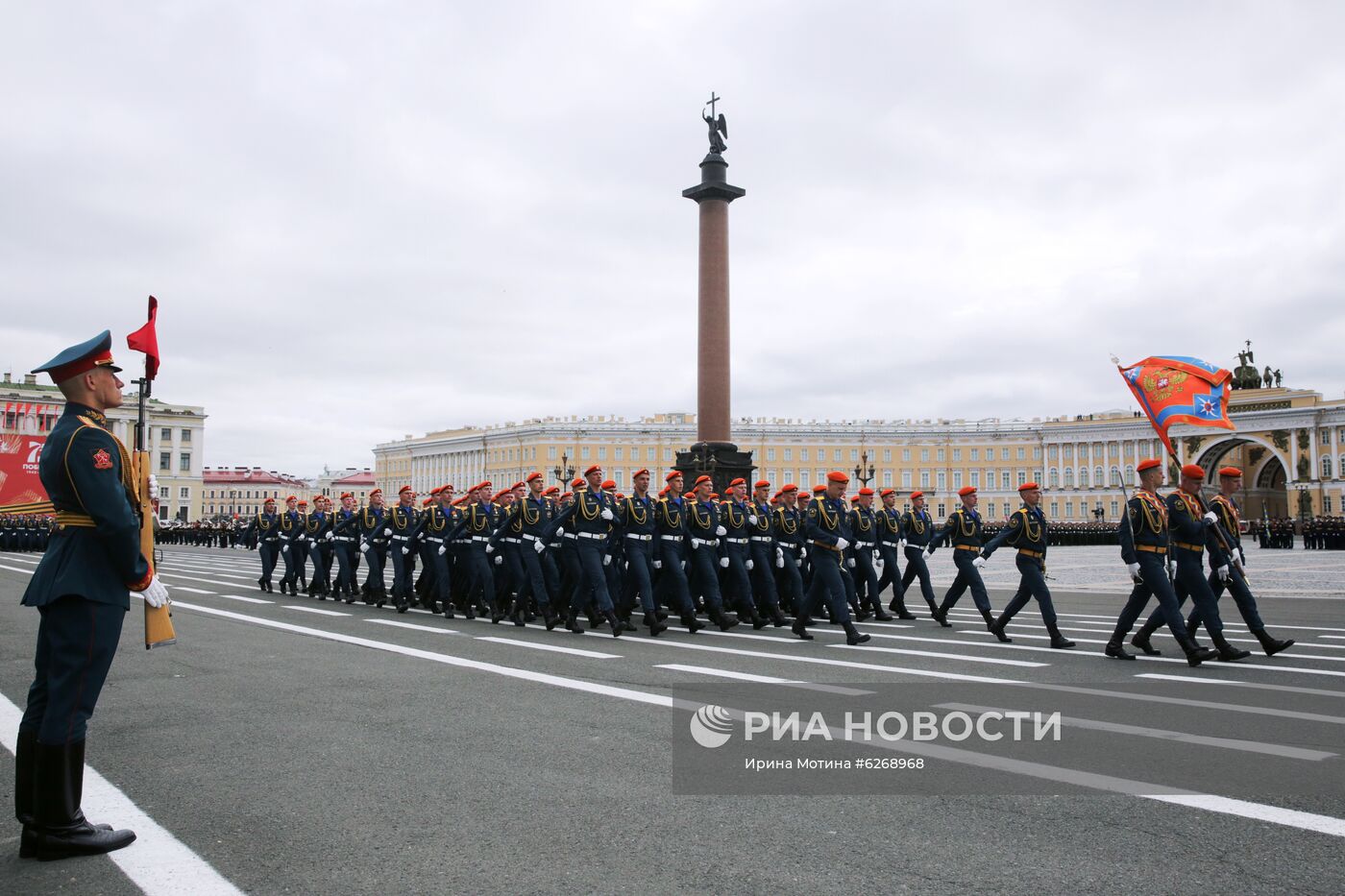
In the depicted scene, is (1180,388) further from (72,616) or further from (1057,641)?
(72,616)

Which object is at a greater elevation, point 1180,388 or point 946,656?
point 1180,388

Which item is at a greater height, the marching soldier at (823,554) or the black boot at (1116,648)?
the marching soldier at (823,554)

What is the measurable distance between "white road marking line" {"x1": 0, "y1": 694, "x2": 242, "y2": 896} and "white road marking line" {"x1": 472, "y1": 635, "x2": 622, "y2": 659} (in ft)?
16.3

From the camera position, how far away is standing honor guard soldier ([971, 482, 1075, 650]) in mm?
10141

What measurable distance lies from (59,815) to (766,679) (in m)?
5.09

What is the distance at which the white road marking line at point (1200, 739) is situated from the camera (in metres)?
5.38

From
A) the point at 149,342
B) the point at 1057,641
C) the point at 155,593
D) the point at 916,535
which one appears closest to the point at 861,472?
the point at 916,535

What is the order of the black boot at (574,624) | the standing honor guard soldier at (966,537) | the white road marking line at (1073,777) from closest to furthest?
1. the white road marking line at (1073,777)
2. the black boot at (574,624)
3. the standing honor guard soldier at (966,537)

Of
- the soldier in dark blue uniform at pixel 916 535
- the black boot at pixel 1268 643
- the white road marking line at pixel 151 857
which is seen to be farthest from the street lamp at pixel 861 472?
the white road marking line at pixel 151 857

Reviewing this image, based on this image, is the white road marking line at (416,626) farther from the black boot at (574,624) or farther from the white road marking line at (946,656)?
the white road marking line at (946,656)

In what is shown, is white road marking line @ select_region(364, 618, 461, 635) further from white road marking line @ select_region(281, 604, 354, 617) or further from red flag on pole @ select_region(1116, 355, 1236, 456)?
red flag on pole @ select_region(1116, 355, 1236, 456)

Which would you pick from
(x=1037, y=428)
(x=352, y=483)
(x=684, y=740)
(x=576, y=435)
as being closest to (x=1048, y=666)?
(x=684, y=740)

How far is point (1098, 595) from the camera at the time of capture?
695 inches

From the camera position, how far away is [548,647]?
10094 mm
